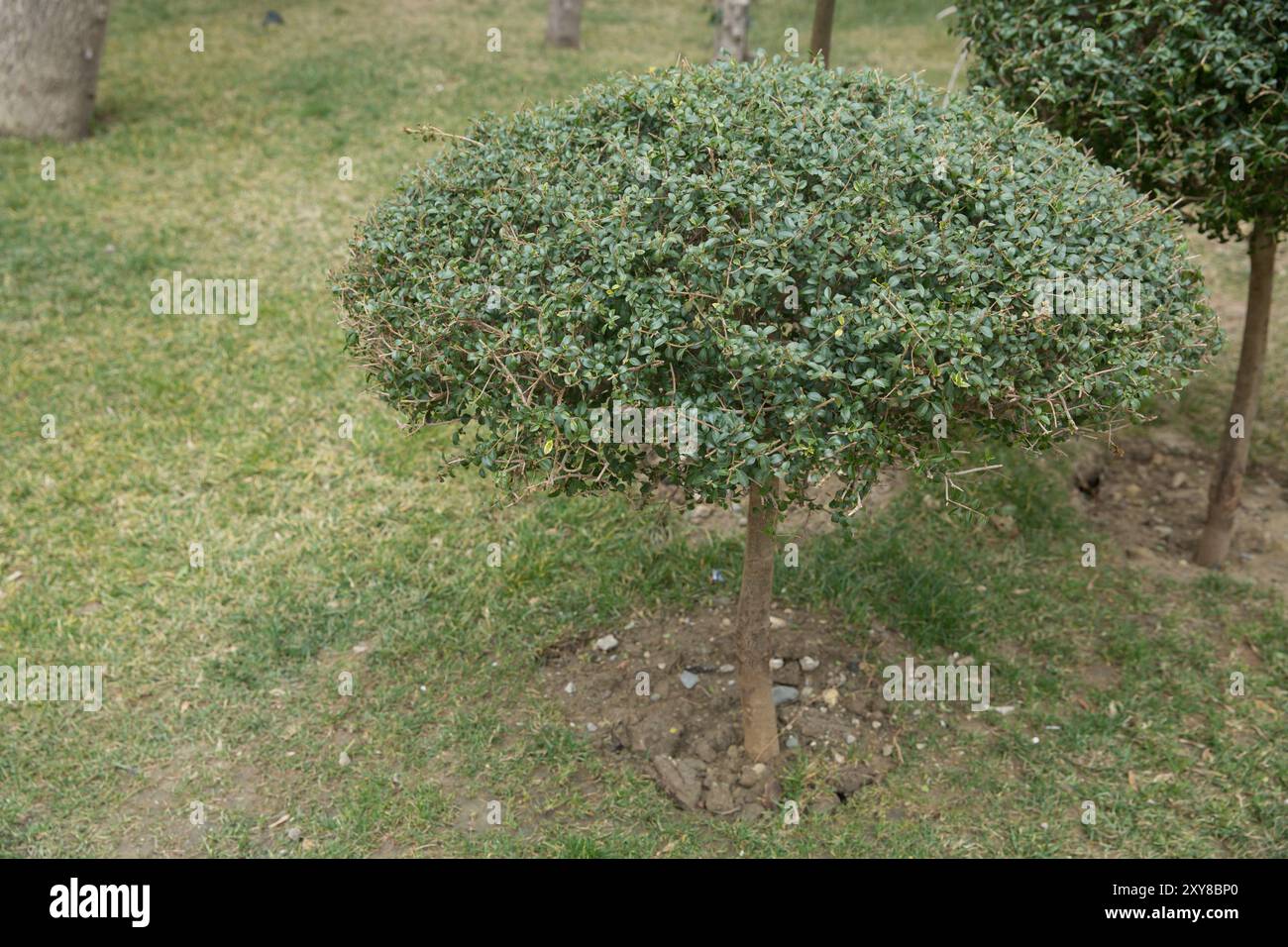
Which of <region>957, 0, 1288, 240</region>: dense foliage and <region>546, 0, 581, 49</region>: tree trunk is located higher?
<region>546, 0, 581, 49</region>: tree trunk

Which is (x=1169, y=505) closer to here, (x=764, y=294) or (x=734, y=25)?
(x=764, y=294)

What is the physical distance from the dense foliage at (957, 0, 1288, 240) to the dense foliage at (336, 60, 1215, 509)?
0.84 meters

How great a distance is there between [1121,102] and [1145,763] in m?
2.46

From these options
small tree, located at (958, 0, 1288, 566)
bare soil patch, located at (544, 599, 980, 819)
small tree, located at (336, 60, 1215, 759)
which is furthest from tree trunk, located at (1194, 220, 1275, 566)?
small tree, located at (336, 60, 1215, 759)

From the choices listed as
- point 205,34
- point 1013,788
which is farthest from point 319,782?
point 205,34

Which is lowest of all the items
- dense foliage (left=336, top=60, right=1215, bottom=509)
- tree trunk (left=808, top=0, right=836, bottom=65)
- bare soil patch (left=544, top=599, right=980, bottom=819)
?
bare soil patch (left=544, top=599, right=980, bottom=819)

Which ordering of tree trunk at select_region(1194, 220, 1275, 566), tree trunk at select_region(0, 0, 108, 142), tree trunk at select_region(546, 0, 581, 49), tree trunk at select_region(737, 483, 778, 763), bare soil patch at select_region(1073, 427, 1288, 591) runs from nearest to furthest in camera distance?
tree trunk at select_region(737, 483, 778, 763) → tree trunk at select_region(1194, 220, 1275, 566) → bare soil patch at select_region(1073, 427, 1288, 591) → tree trunk at select_region(0, 0, 108, 142) → tree trunk at select_region(546, 0, 581, 49)

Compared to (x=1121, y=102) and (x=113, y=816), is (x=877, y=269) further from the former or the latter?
(x=113, y=816)

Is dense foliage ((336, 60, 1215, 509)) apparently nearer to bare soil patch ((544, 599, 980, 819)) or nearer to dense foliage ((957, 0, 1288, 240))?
dense foliage ((957, 0, 1288, 240))

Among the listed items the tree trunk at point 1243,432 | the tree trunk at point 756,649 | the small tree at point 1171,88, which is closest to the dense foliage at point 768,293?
the tree trunk at point 756,649

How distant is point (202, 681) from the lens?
479 cm

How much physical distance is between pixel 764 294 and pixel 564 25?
400 inches

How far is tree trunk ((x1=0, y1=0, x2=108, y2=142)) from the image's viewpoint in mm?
9195

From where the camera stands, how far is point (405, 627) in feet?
16.6
